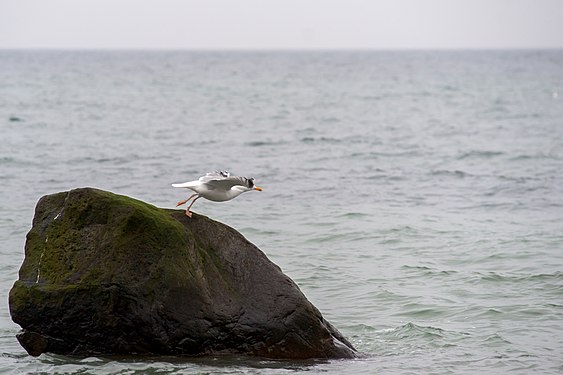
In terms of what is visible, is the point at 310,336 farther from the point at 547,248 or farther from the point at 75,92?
the point at 75,92

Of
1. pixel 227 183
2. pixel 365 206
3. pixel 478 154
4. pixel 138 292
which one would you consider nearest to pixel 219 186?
pixel 227 183

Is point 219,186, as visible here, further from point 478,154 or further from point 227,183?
point 478,154

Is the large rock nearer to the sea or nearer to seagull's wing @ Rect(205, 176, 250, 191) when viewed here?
the sea

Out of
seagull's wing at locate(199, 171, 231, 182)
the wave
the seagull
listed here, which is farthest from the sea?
seagull's wing at locate(199, 171, 231, 182)

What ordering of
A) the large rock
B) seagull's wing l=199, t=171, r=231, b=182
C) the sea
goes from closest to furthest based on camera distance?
the large rock → seagull's wing l=199, t=171, r=231, b=182 → the sea

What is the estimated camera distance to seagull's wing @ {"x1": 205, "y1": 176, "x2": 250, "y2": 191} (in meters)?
9.32

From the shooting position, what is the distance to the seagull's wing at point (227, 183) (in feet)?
30.6

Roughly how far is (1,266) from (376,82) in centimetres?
7259

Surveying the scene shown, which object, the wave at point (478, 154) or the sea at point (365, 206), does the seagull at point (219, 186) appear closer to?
the sea at point (365, 206)

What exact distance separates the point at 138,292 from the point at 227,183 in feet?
4.89

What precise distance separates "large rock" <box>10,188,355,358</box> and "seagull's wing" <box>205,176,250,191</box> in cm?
44

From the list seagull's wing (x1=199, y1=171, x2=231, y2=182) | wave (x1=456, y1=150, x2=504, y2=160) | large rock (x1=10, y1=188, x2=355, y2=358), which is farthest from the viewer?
wave (x1=456, y1=150, x2=504, y2=160)

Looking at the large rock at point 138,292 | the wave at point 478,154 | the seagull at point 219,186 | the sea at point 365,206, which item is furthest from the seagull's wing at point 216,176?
the wave at point 478,154

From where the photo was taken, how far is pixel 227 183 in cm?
937
